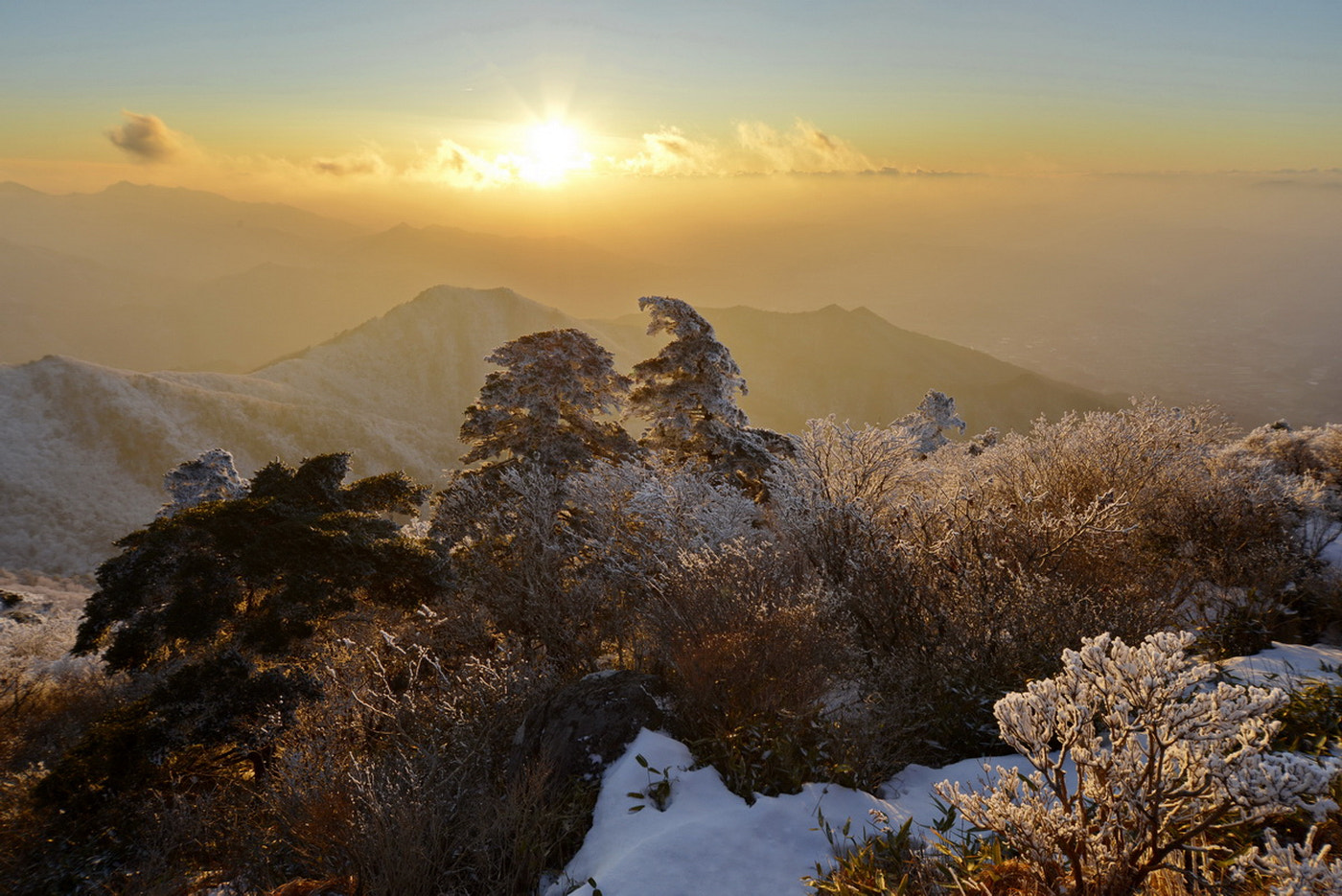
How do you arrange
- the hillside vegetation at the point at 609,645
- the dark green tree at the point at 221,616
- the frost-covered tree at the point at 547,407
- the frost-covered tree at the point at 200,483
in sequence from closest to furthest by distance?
the hillside vegetation at the point at 609,645
the dark green tree at the point at 221,616
the frost-covered tree at the point at 547,407
the frost-covered tree at the point at 200,483

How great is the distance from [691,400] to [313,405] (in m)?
94.4

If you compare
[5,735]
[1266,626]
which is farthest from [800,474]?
[5,735]

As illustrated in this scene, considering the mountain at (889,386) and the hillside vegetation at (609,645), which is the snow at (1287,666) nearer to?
the hillside vegetation at (609,645)

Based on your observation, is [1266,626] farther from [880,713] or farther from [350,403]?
[350,403]

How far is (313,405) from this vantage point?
312 feet

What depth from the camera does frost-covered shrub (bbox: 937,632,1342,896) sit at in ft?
8.95

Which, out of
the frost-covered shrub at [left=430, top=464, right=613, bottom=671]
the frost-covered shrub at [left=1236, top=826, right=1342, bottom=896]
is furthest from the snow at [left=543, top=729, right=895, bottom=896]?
the frost-covered shrub at [left=430, top=464, right=613, bottom=671]

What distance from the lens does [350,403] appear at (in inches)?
4547

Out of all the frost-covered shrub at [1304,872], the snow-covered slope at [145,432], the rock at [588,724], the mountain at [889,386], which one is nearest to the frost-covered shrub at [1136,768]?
the frost-covered shrub at [1304,872]

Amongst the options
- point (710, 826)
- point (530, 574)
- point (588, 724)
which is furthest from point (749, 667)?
point (530, 574)

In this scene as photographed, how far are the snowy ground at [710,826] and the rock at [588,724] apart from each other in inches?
8.2

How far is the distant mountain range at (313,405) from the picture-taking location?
217 ft

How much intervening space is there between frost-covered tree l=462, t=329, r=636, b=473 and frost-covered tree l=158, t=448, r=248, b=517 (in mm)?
8326

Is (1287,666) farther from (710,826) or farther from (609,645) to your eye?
(609,645)
